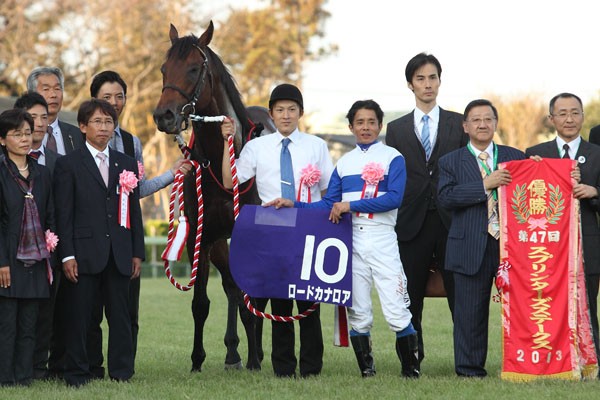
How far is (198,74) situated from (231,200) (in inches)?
40.6

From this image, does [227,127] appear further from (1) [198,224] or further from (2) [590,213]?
(2) [590,213]

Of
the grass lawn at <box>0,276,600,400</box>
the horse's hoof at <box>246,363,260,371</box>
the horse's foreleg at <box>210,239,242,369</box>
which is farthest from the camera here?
the horse's foreleg at <box>210,239,242,369</box>

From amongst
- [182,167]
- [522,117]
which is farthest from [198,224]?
[522,117]

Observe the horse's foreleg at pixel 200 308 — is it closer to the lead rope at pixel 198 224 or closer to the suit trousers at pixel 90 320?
the lead rope at pixel 198 224

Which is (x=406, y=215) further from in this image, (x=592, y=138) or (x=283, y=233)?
(x=592, y=138)

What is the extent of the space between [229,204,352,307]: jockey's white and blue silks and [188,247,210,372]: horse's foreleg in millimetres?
1099

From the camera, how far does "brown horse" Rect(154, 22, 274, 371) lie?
22.7 ft

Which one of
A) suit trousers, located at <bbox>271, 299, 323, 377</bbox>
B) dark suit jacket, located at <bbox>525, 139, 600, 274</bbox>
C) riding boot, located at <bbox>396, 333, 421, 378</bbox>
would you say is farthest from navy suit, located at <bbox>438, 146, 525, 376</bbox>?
Answer: suit trousers, located at <bbox>271, 299, 323, 377</bbox>

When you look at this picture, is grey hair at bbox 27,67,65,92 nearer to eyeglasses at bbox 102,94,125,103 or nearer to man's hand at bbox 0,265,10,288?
eyeglasses at bbox 102,94,125,103

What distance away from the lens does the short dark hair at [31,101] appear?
6691mm

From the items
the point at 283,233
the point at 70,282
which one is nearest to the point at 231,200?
the point at 283,233

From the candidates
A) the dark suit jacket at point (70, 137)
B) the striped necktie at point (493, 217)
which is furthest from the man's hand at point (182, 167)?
the striped necktie at point (493, 217)

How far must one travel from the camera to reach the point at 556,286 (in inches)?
249

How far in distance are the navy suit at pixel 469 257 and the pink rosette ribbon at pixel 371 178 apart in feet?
1.62
